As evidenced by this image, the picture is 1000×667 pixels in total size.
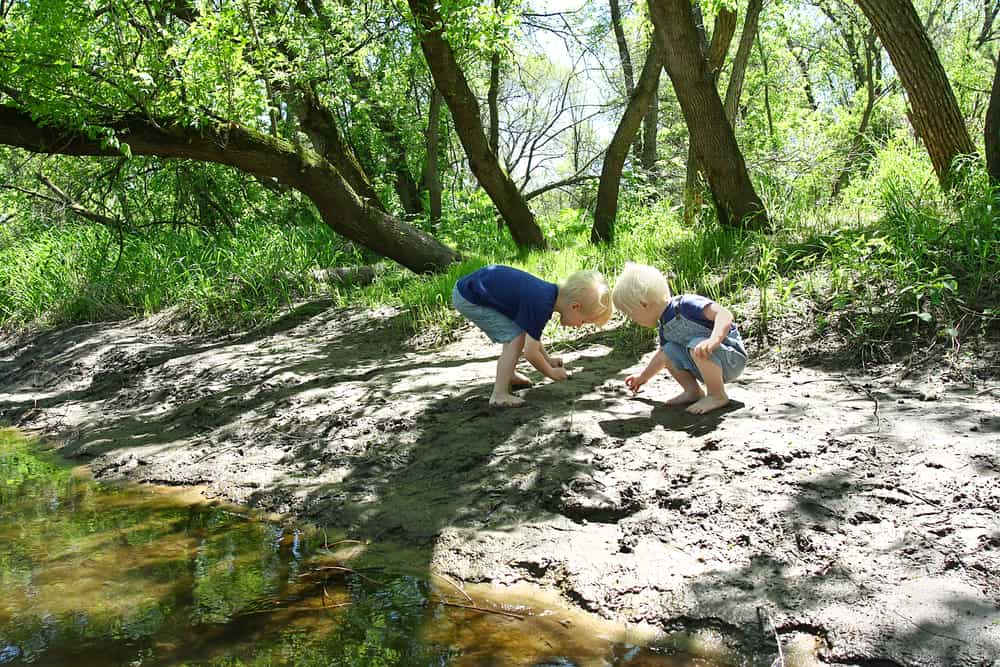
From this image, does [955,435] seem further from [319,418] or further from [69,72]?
[69,72]

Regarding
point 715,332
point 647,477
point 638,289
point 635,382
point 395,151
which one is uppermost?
point 395,151

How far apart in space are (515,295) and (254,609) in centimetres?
251

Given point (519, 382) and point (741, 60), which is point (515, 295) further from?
point (741, 60)

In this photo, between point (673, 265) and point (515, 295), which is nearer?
point (515, 295)

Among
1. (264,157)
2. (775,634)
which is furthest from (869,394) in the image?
(264,157)

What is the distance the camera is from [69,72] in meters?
6.14

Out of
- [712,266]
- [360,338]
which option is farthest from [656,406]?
[360,338]

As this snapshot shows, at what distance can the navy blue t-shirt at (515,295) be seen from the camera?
484 centimetres

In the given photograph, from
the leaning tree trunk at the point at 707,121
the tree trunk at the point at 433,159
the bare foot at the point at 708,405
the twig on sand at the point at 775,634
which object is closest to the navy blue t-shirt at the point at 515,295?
the bare foot at the point at 708,405

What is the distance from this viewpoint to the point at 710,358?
4336 millimetres

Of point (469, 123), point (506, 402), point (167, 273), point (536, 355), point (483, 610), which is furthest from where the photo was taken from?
point (167, 273)

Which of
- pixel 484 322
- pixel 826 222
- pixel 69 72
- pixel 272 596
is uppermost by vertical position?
pixel 69 72

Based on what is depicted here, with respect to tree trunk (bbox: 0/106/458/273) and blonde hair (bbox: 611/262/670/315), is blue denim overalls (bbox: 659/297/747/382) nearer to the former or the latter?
blonde hair (bbox: 611/262/670/315)

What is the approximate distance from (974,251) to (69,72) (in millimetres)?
6737
